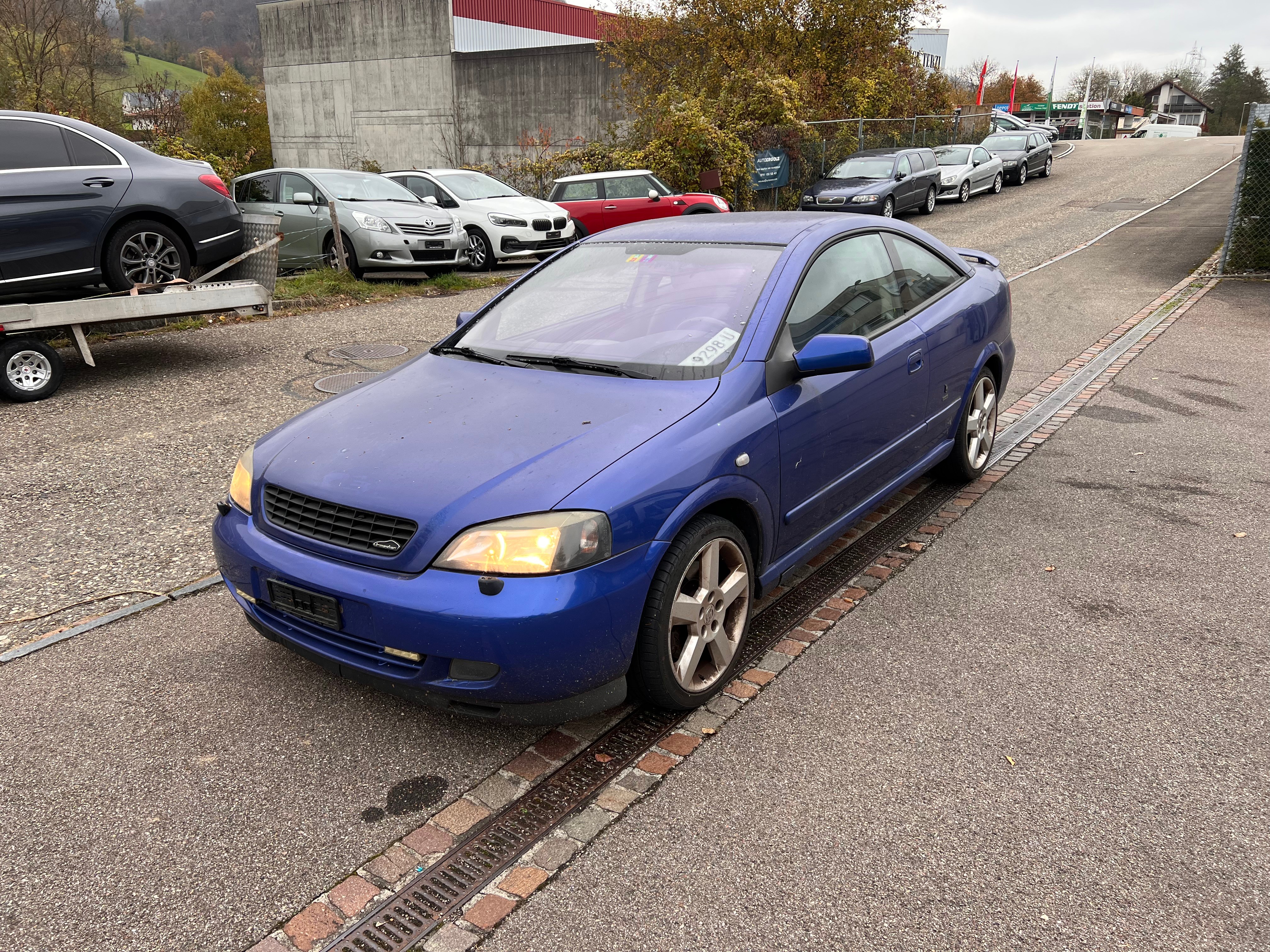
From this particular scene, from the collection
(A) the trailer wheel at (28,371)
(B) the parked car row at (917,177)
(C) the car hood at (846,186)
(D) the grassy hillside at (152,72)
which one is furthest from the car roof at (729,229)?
(D) the grassy hillside at (152,72)

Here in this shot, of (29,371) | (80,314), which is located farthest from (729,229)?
(29,371)

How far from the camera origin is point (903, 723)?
3.31 metres

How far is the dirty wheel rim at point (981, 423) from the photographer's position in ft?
18.0

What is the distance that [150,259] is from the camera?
8.37 meters

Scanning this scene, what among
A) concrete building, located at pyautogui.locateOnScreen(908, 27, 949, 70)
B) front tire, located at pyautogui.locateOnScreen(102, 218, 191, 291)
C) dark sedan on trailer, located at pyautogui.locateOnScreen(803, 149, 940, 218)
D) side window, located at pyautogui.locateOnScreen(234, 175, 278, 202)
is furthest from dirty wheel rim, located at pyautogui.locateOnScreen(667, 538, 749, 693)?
concrete building, located at pyautogui.locateOnScreen(908, 27, 949, 70)

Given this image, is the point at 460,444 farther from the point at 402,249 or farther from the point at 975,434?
the point at 402,249

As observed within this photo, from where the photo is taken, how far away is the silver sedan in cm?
2353

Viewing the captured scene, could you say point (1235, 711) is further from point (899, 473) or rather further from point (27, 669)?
point (27, 669)

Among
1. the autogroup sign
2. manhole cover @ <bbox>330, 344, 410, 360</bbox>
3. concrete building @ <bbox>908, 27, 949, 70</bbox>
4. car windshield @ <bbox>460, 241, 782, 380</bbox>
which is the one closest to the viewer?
car windshield @ <bbox>460, 241, 782, 380</bbox>

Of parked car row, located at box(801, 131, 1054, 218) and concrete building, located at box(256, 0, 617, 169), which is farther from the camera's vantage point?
concrete building, located at box(256, 0, 617, 169)

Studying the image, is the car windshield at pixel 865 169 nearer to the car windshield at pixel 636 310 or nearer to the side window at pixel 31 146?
the side window at pixel 31 146

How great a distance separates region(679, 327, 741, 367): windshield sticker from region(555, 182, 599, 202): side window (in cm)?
1406

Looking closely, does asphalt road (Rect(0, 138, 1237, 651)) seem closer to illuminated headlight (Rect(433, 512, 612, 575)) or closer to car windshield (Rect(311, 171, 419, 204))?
car windshield (Rect(311, 171, 419, 204))

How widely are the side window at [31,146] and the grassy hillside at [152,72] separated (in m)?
26.7
